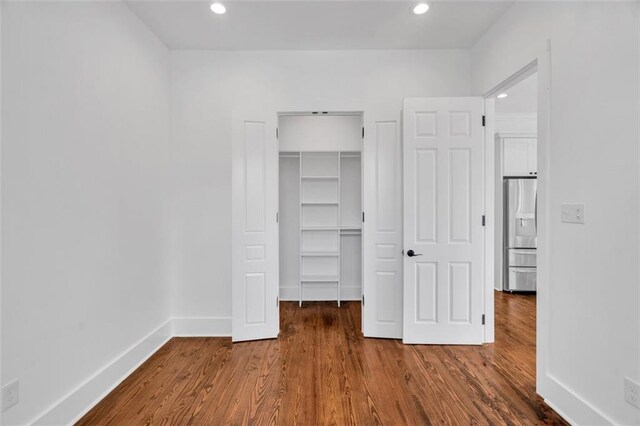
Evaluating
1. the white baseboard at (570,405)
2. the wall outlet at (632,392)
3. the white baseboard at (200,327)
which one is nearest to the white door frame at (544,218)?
the white baseboard at (570,405)

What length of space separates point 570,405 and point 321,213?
328cm

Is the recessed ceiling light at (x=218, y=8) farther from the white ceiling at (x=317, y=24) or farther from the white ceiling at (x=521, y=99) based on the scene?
the white ceiling at (x=521, y=99)

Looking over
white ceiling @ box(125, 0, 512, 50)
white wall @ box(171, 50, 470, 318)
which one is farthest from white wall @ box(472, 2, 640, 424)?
white wall @ box(171, 50, 470, 318)

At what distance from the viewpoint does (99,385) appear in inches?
86.4

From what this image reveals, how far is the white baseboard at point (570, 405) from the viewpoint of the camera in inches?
69.7

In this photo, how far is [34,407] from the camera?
171 centimetres

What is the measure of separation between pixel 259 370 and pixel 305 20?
3002 mm

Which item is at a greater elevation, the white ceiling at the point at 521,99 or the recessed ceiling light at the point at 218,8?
the recessed ceiling light at the point at 218,8

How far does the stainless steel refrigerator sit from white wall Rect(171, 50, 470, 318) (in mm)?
2416

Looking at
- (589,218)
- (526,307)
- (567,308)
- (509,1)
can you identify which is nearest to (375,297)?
(567,308)

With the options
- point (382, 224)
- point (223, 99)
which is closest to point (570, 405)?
point (382, 224)

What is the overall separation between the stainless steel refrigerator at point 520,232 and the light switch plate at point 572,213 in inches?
127

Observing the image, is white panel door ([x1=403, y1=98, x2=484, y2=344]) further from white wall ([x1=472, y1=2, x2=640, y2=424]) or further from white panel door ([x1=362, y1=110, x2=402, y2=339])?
white wall ([x1=472, y1=2, x2=640, y2=424])

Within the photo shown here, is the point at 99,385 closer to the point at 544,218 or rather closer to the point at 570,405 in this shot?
the point at 570,405
